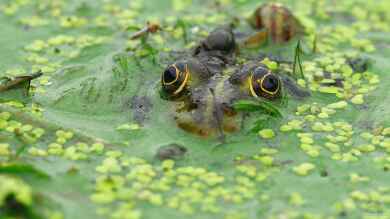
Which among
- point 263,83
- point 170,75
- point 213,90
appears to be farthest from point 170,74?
point 263,83

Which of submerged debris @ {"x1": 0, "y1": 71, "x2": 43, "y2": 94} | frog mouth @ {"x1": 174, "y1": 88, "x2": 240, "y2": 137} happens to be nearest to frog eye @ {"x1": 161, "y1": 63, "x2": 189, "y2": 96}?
frog mouth @ {"x1": 174, "y1": 88, "x2": 240, "y2": 137}

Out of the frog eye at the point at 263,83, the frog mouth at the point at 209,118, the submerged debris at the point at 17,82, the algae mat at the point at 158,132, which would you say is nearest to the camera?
the algae mat at the point at 158,132

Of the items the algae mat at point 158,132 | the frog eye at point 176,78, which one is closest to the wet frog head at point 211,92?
the frog eye at point 176,78

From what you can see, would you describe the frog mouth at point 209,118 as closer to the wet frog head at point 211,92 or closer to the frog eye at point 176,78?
the wet frog head at point 211,92

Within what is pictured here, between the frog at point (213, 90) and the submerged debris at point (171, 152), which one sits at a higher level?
the frog at point (213, 90)

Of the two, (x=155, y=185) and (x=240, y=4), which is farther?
(x=240, y=4)

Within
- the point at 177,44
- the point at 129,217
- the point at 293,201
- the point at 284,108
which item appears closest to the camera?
the point at 129,217

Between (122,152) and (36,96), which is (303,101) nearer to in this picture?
(122,152)

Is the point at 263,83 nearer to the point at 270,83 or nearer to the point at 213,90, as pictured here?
the point at 270,83

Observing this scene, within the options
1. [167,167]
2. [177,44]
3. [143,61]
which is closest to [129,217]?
[167,167]
